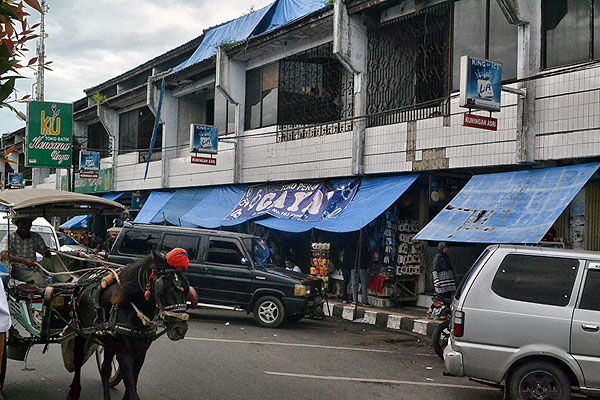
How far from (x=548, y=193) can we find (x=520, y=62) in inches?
113

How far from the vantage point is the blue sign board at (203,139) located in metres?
19.7

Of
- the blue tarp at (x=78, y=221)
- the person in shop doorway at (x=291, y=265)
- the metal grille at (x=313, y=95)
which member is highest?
the metal grille at (x=313, y=95)

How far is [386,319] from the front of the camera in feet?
45.7

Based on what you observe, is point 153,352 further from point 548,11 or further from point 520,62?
point 548,11

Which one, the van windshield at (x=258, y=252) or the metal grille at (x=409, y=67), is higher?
the metal grille at (x=409, y=67)

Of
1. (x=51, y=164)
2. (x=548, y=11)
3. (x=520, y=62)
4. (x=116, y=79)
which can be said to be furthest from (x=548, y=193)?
(x=116, y=79)

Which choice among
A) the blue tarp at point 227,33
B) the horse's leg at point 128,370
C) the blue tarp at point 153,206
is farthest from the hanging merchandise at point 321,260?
the horse's leg at point 128,370

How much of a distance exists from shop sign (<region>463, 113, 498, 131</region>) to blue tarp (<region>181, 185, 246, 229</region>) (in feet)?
26.2

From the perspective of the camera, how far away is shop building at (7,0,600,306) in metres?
11.9

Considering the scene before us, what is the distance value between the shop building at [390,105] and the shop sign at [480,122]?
0.51 m

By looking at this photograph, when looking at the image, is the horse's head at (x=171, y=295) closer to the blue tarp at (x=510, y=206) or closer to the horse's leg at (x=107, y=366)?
the horse's leg at (x=107, y=366)

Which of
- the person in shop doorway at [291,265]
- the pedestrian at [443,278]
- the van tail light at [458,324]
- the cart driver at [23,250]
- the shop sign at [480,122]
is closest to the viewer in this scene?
the van tail light at [458,324]

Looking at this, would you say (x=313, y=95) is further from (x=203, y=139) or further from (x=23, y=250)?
(x=23, y=250)

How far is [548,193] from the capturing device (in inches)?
434
